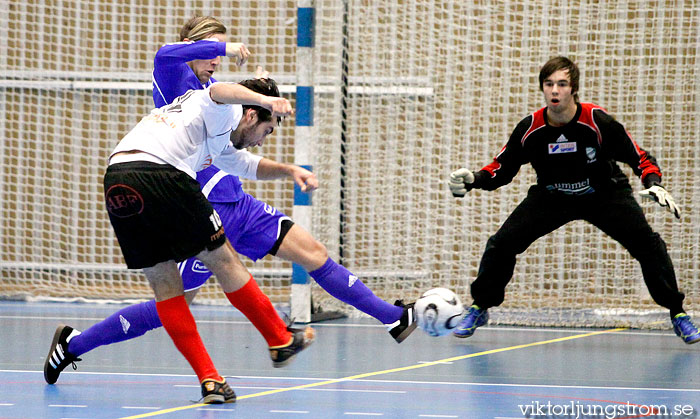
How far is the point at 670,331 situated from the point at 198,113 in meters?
4.03

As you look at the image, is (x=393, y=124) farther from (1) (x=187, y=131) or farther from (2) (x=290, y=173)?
(1) (x=187, y=131)

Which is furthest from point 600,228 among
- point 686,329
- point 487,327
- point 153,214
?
point 153,214

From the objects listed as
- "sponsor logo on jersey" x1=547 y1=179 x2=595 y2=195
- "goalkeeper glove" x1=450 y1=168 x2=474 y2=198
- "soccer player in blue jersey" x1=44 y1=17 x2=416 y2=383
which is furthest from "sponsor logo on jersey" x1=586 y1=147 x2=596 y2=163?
"soccer player in blue jersey" x1=44 y1=17 x2=416 y2=383

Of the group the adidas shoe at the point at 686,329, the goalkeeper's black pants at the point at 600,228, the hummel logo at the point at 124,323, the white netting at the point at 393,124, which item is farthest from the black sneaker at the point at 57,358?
the adidas shoe at the point at 686,329

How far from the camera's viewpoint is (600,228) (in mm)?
5074

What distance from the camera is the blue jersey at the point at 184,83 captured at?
3.71 meters

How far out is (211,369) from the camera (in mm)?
3244

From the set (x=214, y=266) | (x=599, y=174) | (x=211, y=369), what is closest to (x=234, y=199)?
(x=214, y=266)

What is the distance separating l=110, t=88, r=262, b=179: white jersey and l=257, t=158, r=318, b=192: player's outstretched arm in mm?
304

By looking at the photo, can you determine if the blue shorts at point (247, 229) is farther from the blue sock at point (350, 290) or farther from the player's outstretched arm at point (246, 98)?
the player's outstretched arm at point (246, 98)

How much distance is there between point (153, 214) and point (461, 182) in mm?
2206

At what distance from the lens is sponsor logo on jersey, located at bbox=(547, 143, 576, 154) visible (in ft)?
16.1

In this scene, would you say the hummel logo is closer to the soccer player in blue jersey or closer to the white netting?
the soccer player in blue jersey

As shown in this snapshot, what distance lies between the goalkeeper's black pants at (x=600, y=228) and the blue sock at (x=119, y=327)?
7.06 ft
